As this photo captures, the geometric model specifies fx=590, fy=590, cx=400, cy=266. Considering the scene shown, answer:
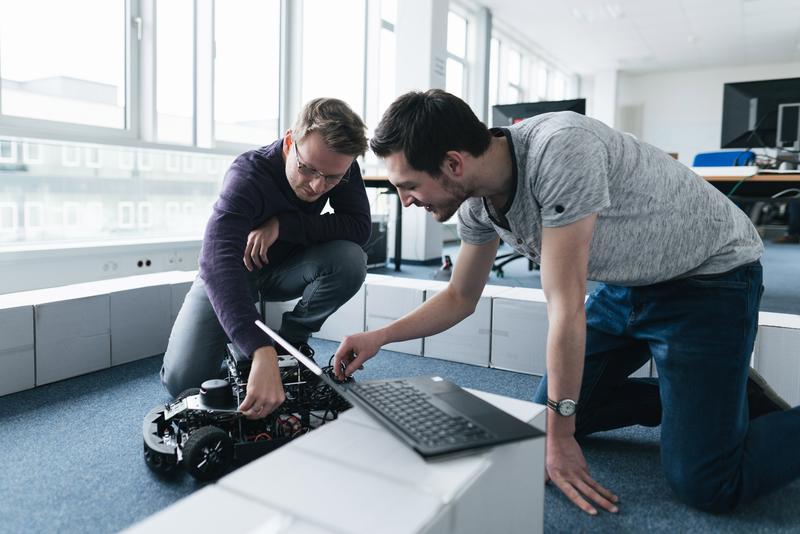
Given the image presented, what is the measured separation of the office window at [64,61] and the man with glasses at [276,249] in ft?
5.83

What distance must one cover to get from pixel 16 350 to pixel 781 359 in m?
2.18

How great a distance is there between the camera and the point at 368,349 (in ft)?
3.64

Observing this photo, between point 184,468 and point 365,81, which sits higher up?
point 365,81

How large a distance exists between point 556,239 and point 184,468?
855mm

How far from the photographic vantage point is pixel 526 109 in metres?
3.29

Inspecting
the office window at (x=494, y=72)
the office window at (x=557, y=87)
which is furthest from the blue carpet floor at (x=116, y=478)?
the office window at (x=557, y=87)

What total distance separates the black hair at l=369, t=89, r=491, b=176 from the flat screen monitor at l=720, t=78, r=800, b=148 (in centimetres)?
232

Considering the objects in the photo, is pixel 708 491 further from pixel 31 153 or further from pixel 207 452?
pixel 31 153

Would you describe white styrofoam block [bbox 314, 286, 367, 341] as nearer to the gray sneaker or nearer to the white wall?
the gray sneaker

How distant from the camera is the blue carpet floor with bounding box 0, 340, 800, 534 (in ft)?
3.46

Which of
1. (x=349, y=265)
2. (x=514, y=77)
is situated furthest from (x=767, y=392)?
(x=514, y=77)

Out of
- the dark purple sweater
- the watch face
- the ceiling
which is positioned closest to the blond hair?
the dark purple sweater

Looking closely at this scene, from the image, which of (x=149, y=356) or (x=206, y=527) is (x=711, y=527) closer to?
(x=206, y=527)

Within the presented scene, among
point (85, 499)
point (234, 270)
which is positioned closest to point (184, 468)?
point (85, 499)
